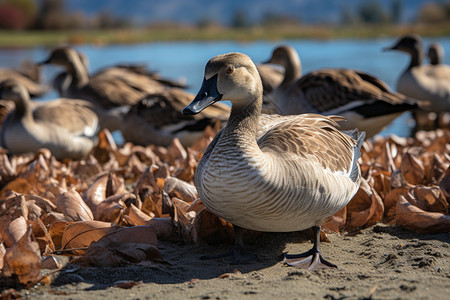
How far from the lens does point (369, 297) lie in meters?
2.82

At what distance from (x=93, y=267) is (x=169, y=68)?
644 inches

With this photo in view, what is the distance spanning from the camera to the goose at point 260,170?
3209 mm

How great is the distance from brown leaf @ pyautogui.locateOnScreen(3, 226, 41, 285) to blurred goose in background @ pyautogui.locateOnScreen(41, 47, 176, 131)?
6.73 meters

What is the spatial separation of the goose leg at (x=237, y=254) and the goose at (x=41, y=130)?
165 inches

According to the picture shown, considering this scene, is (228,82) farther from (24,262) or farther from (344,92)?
(344,92)

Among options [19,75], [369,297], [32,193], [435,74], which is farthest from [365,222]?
[19,75]

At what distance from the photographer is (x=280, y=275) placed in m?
3.28

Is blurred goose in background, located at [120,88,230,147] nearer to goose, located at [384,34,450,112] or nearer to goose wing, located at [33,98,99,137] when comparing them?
goose wing, located at [33,98,99,137]

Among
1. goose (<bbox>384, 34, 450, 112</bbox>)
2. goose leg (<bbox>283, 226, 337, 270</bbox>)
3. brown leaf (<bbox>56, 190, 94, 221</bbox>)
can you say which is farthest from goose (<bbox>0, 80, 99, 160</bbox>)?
goose (<bbox>384, 34, 450, 112</bbox>)

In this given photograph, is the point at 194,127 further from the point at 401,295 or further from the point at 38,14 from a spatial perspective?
the point at 38,14

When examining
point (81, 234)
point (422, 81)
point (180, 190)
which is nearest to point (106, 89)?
point (422, 81)

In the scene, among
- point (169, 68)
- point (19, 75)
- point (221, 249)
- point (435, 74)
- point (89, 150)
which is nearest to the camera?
point (221, 249)

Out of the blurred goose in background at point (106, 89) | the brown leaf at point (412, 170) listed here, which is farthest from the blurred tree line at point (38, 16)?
the brown leaf at point (412, 170)

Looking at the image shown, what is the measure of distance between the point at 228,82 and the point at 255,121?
1.06ft
